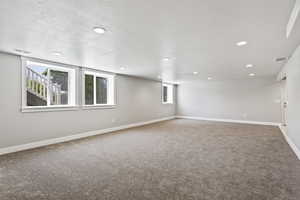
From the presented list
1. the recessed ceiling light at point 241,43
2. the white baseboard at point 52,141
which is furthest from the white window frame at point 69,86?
the recessed ceiling light at point 241,43

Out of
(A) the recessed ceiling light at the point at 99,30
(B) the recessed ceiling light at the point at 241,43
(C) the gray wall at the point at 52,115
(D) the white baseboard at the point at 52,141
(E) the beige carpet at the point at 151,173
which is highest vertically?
(A) the recessed ceiling light at the point at 99,30

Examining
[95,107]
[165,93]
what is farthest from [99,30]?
[165,93]

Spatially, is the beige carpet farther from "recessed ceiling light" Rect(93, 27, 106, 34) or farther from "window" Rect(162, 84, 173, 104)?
"window" Rect(162, 84, 173, 104)

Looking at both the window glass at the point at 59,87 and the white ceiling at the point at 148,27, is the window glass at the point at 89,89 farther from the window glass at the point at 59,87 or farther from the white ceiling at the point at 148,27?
the white ceiling at the point at 148,27

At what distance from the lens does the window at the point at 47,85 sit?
3752 millimetres

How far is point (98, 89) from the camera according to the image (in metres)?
5.39

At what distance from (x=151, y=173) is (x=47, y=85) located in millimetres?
3665

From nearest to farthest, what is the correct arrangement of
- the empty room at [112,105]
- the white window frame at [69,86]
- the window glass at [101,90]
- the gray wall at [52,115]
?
the empty room at [112,105]
the gray wall at [52,115]
the white window frame at [69,86]
the window glass at [101,90]

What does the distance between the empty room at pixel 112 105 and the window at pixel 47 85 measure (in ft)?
0.08

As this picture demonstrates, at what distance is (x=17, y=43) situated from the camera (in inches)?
109

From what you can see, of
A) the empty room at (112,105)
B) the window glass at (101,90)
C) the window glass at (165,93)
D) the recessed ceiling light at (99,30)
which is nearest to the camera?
the empty room at (112,105)

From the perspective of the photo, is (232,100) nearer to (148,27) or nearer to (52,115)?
(148,27)

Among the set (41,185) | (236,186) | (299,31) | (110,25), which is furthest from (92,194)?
(299,31)

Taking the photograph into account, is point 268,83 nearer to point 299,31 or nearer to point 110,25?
point 299,31
